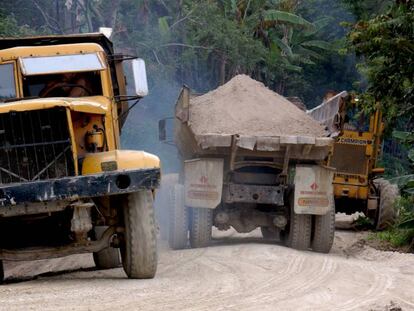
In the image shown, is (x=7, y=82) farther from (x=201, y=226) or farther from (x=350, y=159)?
(x=350, y=159)

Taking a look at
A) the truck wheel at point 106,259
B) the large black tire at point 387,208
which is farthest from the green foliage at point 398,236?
the truck wheel at point 106,259

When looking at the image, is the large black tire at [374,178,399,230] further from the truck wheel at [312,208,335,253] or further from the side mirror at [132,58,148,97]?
the side mirror at [132,58,148,97]

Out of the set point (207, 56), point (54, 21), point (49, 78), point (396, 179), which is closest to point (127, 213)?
point (49, 78)

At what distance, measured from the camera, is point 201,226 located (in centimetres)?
1216

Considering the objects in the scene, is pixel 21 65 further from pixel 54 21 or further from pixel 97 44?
pixel 54 21

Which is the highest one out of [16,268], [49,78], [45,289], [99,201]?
[49,78]

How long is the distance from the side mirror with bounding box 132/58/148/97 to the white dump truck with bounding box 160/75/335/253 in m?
2.26

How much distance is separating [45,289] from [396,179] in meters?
9.28

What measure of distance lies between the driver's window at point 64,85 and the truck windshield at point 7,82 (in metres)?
0.14

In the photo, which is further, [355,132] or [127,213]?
[355,132]

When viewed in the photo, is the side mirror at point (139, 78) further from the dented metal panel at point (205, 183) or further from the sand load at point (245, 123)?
the dented metal panel at point (205, 183)

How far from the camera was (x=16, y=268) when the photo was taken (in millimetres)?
11055

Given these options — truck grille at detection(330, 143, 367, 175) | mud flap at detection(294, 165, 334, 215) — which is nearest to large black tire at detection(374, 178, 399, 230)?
truck grille at detection(330, 143, 367, 175)

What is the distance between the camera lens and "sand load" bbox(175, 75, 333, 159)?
456 inches
